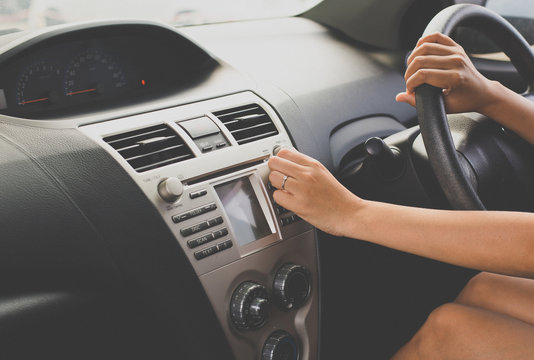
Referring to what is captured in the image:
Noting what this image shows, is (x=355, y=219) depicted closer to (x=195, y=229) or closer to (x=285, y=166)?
(x=285, y=166)

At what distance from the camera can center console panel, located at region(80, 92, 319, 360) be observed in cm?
96

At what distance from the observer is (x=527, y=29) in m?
1.91

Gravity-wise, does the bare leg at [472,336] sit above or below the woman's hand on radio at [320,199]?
below

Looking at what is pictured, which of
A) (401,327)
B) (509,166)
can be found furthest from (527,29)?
(401,327)

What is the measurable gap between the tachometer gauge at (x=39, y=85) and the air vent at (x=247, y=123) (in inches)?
12.5

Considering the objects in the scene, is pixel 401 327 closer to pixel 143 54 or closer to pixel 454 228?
pixel 454 228

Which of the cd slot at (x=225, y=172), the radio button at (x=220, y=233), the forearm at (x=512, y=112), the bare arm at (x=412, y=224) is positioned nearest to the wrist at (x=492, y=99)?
the forearm at (x=512, y=112)

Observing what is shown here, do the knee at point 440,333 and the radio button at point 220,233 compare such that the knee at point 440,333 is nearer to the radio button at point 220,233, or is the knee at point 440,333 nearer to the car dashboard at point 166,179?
the car dashboard at point 166,179

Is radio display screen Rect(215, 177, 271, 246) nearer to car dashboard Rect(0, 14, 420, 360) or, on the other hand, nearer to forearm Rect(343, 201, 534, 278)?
car dashboard Rect(0, 14, 420, 360)

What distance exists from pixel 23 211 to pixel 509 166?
87cm

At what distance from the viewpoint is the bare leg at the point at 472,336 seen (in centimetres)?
89

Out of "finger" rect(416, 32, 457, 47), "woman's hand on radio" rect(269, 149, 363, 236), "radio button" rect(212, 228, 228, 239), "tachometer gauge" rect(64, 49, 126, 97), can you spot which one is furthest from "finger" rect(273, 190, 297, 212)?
"tachometer gauge" rect(64, 49, 126, 97)

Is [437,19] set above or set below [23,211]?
above

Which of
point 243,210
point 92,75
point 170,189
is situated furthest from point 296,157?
point 92,75
